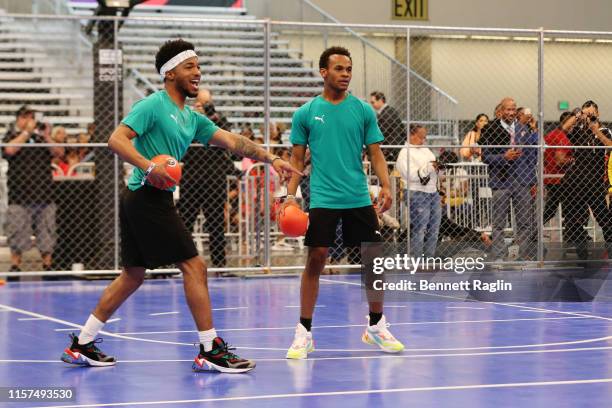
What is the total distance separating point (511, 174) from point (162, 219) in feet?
29.6

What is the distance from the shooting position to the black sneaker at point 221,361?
7.28m

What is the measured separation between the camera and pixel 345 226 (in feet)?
26.6

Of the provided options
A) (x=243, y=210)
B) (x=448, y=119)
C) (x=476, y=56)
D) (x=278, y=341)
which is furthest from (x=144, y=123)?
(x=476, y=56)

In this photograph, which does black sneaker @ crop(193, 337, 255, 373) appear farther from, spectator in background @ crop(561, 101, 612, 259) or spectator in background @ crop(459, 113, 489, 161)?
spectator in background @ crop(561, 101, 612, 259)

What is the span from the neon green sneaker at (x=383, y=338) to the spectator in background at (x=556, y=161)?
839 cm

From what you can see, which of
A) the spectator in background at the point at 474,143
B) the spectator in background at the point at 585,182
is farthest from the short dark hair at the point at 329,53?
the spectator in background at the point at 585,182

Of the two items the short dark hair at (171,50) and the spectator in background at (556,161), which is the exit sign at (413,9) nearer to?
the spectator in background at (556,161)

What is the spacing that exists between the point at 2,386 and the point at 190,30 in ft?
59.3

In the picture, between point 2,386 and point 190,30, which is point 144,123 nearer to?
point 2,386

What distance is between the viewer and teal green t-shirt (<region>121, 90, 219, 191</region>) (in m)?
7.27

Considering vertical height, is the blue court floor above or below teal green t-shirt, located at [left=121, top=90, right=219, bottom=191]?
below

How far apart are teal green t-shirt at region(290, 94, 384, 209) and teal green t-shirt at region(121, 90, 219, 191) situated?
97 cm

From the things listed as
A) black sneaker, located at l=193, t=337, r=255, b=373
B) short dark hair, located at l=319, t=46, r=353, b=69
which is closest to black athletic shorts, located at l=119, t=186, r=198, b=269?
black sneaker, located at l=193, t=337, r=255, b=373

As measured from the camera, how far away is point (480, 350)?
829 cm
